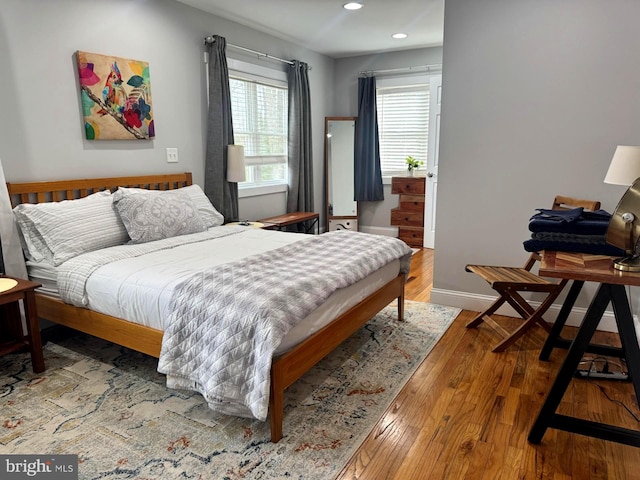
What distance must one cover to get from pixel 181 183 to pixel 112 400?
204 centimetres

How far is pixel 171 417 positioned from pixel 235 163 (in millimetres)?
2515

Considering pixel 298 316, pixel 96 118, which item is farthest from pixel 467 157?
pixel 96 118

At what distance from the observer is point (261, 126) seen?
190 inches

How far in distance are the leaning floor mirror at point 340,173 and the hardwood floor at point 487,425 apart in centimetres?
342

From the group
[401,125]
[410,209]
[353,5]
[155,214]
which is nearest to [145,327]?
[155,214]

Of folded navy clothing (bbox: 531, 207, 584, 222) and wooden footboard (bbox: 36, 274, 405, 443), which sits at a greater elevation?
folded navy clothing (bbox: 531, 207, 584, 222)

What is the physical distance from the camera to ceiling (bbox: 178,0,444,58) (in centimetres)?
371

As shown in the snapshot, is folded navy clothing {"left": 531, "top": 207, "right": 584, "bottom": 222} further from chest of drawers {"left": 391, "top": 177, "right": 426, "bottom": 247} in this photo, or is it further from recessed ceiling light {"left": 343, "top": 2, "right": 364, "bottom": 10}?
chest of drawers {"left": 391, "top": 177, "right": 426, "bottom": 247}

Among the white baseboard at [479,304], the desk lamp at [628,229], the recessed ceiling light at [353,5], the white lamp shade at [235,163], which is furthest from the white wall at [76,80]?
the desk lamp at [628,229]

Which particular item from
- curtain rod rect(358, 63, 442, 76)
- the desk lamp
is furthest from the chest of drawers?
the desk lamp

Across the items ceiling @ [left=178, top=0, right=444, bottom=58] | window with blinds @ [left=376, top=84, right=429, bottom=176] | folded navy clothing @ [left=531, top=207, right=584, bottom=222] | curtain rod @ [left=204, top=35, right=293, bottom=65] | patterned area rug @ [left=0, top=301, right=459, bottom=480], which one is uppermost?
ceiling @ [left=178, top=0, right=444, bottom=58]

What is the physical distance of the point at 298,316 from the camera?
1912 millimetres

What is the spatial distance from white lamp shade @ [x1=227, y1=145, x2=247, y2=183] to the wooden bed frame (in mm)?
836

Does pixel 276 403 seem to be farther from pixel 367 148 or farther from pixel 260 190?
pixel 367 148
